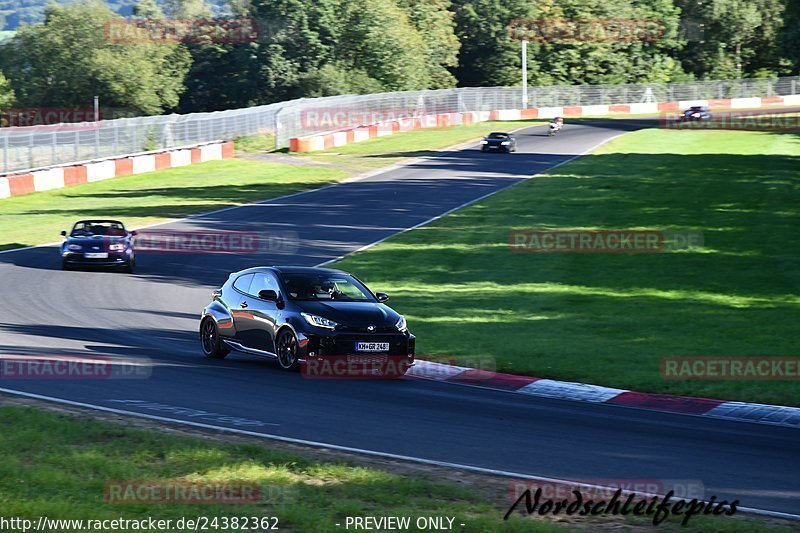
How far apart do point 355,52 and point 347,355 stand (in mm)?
79643

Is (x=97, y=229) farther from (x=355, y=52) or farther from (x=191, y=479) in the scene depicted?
(x=355, y=52)

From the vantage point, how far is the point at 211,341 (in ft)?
55.7

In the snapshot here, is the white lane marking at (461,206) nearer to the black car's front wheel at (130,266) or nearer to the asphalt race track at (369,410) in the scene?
the black car's front wheel at (130,266)

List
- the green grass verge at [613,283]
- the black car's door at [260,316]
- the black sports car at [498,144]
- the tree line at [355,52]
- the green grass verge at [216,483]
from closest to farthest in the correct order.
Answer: the green grass verge at [216,483]
the black car's door at [260,316]
the green grass verge at [613,283]
the black sports car at [498,144]
the tree line at [355,52]

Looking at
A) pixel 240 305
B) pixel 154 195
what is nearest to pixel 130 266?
pixel 240 305

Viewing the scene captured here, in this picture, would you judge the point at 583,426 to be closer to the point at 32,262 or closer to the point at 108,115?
the point at 32,262

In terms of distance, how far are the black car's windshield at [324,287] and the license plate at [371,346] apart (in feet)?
3.88

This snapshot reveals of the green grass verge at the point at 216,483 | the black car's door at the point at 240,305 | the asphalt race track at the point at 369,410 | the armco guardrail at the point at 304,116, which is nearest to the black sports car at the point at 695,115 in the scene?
the armco guardrail at the point at 304,116

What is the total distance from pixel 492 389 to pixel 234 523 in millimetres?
7805

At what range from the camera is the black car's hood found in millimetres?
15305

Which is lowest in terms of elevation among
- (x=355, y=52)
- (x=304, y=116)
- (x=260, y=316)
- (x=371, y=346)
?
(x=371, y=346)

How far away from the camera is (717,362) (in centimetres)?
1633

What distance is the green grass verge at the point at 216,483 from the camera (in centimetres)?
770

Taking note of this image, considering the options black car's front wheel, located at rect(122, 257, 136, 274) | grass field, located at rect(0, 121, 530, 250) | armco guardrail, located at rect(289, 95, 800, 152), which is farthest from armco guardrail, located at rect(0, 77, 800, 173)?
black car's front wheel, located at rect(122, 257, 136, 274)
